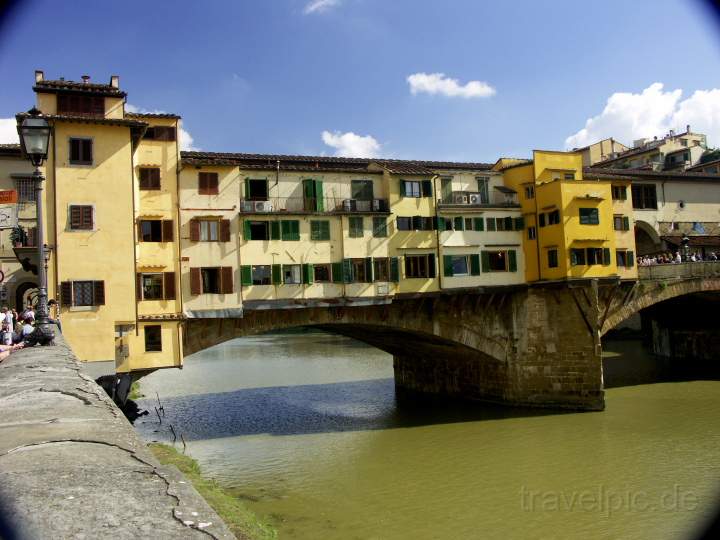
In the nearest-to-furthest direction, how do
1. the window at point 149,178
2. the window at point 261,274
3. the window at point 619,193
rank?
the window at point 149,178 < the window at point 261,274 < the window at point 619,193

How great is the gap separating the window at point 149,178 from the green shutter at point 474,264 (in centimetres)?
1560

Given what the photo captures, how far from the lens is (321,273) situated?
89.6 feet

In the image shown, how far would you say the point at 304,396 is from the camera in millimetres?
35875

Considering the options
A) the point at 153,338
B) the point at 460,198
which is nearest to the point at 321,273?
the point at 153,338

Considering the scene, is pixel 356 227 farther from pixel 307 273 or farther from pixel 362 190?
pixel 307 273

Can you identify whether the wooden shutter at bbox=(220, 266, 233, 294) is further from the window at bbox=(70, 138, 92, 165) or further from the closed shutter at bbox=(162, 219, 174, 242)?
the window at bbox=(70, 138, 92, 165)

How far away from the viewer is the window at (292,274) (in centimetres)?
2651

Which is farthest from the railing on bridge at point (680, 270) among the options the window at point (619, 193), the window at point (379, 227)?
the window at point (379, 227)

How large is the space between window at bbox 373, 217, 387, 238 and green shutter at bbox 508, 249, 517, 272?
7339 millimetres

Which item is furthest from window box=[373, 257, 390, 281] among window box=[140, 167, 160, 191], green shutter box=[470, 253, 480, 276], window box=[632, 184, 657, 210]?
window box=[632, 184, 657, 210]

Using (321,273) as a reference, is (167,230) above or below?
above

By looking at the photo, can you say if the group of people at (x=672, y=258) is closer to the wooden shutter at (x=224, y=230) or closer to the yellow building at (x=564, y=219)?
the yellow building at (x=564, y=219)

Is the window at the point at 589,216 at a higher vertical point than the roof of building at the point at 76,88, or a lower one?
lower

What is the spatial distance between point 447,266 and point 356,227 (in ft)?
17.2
